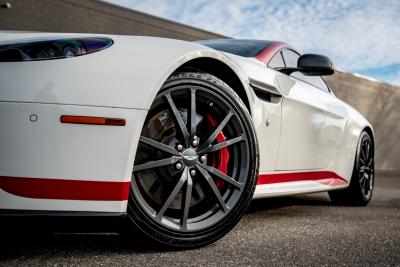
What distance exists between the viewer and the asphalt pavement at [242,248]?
75.5 inches

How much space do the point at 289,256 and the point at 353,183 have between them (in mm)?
2580

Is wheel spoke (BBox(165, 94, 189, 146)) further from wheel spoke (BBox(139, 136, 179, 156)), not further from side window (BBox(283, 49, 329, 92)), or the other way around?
side window (BBox(283, 49, 329, 92))

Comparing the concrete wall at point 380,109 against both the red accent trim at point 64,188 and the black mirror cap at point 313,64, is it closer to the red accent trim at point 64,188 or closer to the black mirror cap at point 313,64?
the black mirror cap at point 313,64

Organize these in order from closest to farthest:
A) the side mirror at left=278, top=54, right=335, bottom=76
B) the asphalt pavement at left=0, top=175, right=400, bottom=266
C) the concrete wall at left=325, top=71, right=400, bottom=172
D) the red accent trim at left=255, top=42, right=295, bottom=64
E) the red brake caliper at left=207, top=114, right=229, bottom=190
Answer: the asphalt pavement at left=0, top=175, right=400, bottom=266 → the red brake caliper at left=207, top=114, right=229, bottom=190 → the red accent trim at left=255, top=42, right=295, bottom=64 → the side mirror at left=278, top=54, right=335, bottom=76 → the concrete wall at left=325, top=71, right=400, bottom=172

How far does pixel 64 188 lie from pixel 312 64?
6.85 feet

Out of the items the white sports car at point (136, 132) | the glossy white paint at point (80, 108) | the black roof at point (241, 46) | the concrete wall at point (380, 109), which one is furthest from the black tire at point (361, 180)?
the concrete wall at point (380, 109)

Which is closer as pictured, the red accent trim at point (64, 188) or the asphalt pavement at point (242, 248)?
the red accent trim at point (64, 188)

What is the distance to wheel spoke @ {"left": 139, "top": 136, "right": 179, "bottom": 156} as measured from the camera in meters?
2.06

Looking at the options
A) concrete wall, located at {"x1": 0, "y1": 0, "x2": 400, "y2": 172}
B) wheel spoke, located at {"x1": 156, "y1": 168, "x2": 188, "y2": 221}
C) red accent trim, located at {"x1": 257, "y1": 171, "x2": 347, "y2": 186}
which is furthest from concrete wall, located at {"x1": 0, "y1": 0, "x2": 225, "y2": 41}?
wheel spoke, located at {"x1": 156, "y1": 168, "x2": 188, "y2": 221}

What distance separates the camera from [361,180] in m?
4.59

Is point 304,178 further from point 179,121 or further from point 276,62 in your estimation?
point 179,121

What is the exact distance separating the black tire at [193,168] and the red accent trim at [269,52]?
36.6 inches

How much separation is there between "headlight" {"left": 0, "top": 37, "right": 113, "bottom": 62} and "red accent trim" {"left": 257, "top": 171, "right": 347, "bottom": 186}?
1.30 meters

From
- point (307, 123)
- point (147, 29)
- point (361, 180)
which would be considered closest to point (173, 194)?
point (307, 123)
